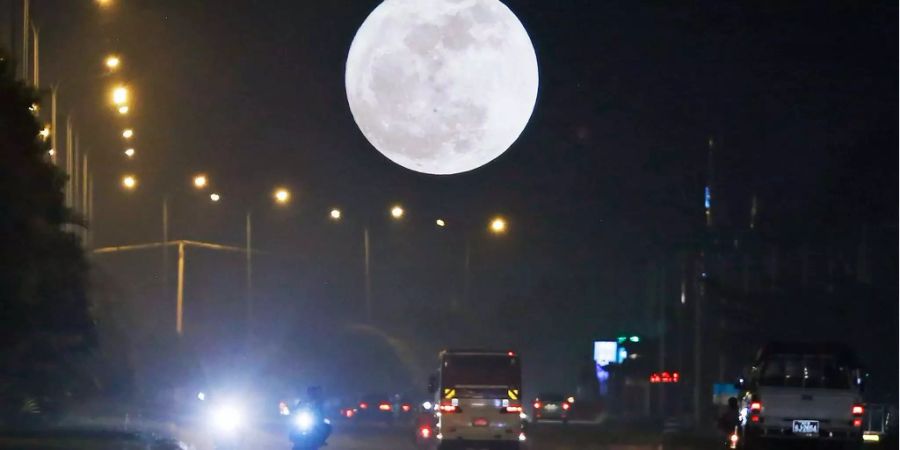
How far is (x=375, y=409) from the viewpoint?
60.8 meters

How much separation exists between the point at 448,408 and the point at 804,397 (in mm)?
8521

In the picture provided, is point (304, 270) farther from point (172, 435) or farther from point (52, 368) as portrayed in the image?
point (52, 368)

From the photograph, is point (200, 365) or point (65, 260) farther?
point (200, 365)

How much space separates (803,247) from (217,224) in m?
32.0

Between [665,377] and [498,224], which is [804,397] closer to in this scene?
[498,224]

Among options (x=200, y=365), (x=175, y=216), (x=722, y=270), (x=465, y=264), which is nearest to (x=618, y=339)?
(x=722, y=270)

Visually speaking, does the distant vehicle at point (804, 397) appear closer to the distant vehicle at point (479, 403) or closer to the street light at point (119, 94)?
the distant vehicle at point (479, 403)

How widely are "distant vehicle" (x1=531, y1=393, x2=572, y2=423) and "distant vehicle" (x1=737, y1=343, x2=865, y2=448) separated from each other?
3023cm

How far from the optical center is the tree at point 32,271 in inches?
1078

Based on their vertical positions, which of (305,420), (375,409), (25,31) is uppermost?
(25,31)

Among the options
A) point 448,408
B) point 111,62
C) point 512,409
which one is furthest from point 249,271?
point 512,409

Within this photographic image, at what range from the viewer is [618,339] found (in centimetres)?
6444

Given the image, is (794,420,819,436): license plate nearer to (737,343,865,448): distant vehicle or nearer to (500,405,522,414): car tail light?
(737,343,865,448): distant vehicle

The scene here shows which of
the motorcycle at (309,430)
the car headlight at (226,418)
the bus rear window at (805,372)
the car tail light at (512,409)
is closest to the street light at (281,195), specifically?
the car headlight at (226,418)
